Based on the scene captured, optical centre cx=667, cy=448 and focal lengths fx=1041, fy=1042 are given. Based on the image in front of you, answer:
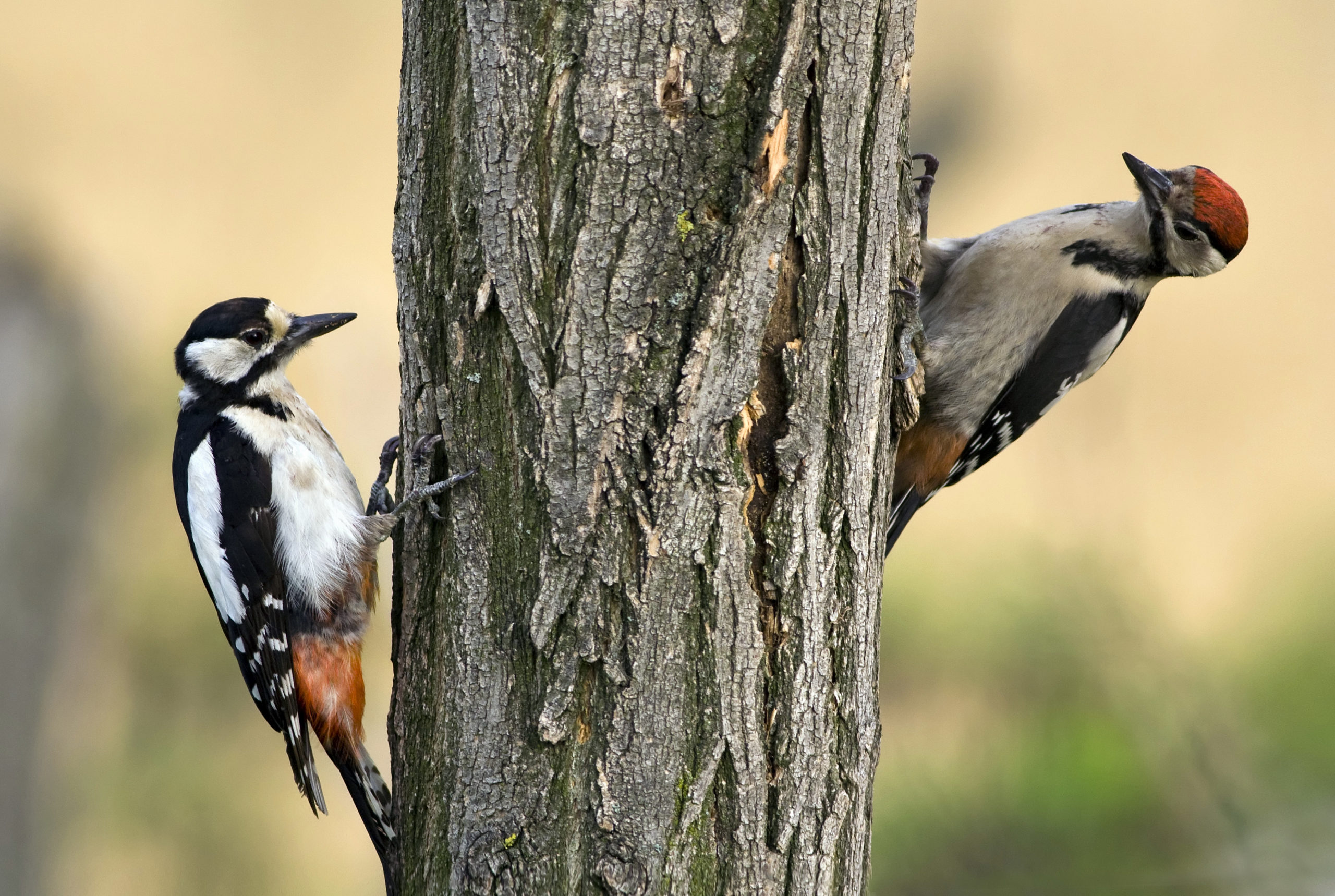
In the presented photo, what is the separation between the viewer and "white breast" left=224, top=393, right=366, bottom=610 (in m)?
2.52

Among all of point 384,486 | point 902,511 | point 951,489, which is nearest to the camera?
point 384,486

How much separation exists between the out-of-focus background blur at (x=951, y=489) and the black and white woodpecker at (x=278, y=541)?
4.90 ft

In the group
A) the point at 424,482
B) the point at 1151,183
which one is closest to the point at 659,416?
the point at 424,482

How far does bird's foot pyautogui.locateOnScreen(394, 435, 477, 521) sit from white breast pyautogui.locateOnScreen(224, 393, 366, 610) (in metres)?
0.83

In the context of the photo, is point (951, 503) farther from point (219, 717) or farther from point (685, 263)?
point (685, 263)

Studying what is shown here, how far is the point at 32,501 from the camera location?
4.65 metres

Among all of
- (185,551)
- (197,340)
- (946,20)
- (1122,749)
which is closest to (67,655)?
(185,551)

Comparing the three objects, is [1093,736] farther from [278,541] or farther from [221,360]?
[221,360]

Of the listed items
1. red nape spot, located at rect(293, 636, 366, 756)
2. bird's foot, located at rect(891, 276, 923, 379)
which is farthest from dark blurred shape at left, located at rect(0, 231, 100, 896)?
bird's foot, located at rect(891, 276, 923, 379)

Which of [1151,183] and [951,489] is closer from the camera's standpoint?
[1151,183]

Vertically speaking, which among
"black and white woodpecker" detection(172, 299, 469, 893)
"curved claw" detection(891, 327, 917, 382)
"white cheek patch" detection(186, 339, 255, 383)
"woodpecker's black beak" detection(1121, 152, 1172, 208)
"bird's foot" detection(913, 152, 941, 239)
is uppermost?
"woodpecker's black beak" detection(1121, 152, 1172, 208)

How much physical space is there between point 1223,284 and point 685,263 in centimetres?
497

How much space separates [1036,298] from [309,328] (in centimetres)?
195

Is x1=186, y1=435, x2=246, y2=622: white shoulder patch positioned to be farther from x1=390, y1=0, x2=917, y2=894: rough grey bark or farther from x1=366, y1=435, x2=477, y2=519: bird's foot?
x1=390, y1=0, x2=917, y2=894: rough grey bark
